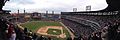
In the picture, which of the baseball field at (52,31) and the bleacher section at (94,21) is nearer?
the bleacher section at (94,21)

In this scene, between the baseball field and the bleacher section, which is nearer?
the bleacher section

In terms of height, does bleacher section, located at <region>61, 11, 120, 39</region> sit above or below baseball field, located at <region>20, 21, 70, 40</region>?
above

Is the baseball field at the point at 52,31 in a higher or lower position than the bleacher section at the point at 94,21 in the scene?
lower

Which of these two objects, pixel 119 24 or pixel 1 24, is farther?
pixel 1 24

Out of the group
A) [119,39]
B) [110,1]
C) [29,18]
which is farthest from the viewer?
[29,18]

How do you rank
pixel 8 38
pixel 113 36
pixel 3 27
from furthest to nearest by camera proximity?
1. pixel 3 27
2. pixel 8 38
3. pixel 113 36

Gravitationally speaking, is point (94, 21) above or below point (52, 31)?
above

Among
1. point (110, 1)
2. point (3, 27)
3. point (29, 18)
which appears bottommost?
point (29, 18)

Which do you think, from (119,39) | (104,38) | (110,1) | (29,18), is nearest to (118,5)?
(110,1)

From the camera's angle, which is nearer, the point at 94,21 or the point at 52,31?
the point at 94,21

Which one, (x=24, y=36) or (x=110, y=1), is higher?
(x=110, y=1)

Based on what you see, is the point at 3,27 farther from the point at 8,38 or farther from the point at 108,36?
the point at 108,36
